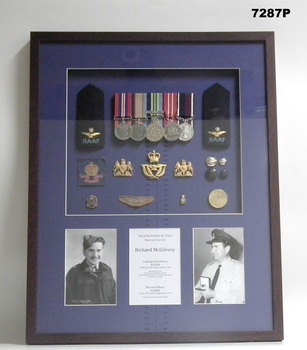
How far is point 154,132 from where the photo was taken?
3.17ft

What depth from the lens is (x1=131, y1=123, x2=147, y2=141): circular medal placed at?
0.96 m

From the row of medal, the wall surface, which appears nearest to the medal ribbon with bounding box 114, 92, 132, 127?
the row of medal

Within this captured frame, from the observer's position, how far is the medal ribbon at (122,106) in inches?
38.0

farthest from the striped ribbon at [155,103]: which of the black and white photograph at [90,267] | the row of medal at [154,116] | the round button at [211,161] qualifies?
the black and white photograph at [90,267]

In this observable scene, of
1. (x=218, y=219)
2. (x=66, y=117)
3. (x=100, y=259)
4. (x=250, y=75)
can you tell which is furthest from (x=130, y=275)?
(x=250, y=75)

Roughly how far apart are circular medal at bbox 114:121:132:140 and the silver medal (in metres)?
0.03

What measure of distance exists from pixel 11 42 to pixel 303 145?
21.6 inches

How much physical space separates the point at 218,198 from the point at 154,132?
0.16 m

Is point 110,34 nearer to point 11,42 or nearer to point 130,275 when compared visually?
point 11,42

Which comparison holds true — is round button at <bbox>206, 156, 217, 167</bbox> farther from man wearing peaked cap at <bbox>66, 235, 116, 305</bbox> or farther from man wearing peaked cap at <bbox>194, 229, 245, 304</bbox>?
man wearing peaked cap at <bbox>66, 235, 116, 305</bbox>

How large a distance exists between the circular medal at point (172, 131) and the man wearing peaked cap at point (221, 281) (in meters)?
0.20

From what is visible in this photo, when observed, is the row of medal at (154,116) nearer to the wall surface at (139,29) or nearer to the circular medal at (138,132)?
the circular medal at (138,132)

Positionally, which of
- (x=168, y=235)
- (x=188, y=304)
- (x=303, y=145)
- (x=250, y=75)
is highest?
(x=250, y=75)

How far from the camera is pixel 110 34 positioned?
38.3 inches
